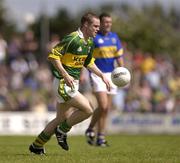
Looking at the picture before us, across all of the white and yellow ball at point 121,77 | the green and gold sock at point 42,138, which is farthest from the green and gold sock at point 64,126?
the white and yellow ball at point 121,77

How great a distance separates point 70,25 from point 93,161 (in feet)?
211

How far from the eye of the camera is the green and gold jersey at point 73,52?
10.8 m

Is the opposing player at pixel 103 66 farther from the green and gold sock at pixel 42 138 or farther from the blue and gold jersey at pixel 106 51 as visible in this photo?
the green and gold sock at pixel 42 138

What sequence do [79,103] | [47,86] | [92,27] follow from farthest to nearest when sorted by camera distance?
[47,86] → [92,27] → [79,103]

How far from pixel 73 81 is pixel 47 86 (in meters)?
14.0

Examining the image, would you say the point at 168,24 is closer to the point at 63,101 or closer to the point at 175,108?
the point at 175,108

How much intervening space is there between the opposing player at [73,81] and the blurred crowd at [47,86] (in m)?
12.0

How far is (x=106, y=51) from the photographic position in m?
14.9

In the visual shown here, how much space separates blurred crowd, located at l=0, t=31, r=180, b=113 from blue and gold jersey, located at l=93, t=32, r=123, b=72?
822cm

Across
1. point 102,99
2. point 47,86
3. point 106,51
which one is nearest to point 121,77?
point 102,99

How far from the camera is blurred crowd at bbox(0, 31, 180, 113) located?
23531 mm

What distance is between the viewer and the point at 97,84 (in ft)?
47.6

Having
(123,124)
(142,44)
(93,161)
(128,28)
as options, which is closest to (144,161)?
(93,161)

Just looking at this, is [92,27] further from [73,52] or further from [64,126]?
[64,126]
